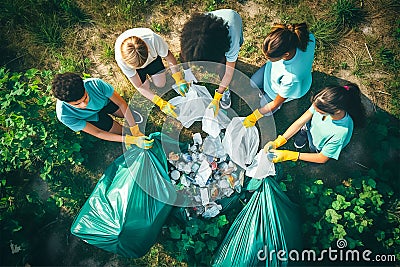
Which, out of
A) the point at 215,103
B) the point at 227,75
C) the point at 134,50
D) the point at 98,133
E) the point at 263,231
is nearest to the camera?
the point at 134,50

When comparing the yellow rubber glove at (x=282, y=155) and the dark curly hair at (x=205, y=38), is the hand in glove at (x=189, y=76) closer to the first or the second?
the dark curly hair at (x=205, y=38)

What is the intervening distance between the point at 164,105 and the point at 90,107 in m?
0.72

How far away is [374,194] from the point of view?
9.44 feet

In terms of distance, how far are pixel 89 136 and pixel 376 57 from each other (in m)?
2.88

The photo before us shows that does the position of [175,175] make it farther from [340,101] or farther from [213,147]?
[340,101]

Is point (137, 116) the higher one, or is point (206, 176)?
point (137, 116)

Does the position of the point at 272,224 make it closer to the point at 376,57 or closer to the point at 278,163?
the point at 278,163

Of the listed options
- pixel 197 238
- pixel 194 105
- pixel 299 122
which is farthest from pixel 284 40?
pixel 197 238

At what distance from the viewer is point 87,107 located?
2.48 metres

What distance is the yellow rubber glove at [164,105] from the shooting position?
300 cm

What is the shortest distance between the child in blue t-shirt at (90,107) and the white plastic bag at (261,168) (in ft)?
2.83

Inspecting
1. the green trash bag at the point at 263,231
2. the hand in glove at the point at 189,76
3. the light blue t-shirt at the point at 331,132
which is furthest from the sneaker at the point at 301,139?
the hand in glove at the point at 189,76

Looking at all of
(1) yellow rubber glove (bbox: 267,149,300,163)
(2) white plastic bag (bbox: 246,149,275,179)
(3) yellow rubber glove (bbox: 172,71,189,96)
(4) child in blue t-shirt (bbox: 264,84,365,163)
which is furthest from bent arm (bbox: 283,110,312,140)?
(3) yellow rubber glove (bbox: 172,71,189,96)

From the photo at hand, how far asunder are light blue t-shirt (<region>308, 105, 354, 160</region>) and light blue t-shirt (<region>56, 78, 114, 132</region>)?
1.58 metres
